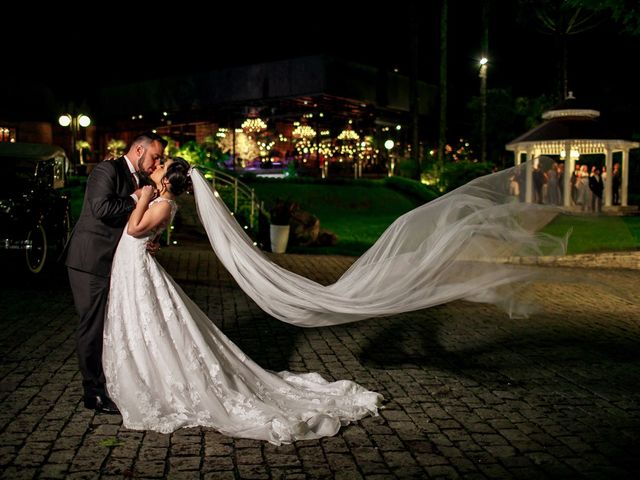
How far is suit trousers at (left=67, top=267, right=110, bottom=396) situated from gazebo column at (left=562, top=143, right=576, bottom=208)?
80.1 ft

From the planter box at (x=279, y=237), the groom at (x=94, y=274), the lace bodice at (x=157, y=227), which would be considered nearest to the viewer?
the lace bodice at (x=157, y=227)

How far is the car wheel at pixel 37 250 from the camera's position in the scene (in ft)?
43.2

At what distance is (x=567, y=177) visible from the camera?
2778cm

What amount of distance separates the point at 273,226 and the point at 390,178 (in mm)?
18054

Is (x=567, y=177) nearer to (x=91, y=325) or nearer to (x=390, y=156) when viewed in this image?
(x=390, y=156)

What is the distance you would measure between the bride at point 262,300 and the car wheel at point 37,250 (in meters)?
8.23

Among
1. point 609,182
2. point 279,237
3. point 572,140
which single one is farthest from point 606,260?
point 609,182

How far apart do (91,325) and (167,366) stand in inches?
30.0

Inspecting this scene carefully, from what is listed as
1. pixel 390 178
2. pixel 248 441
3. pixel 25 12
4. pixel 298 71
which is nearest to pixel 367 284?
pixel 248 441

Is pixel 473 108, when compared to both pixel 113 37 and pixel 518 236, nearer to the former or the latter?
pixel 113 37

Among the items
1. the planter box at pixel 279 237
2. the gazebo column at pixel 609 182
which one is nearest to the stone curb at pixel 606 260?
the planter box at pixel 279 237

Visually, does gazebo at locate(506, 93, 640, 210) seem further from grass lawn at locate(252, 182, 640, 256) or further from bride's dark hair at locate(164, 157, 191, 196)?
bride's dark hair at locate(164, 157, 191, 196)

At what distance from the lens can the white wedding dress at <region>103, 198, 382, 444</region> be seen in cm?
528

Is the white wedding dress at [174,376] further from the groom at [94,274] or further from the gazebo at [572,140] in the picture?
the gazebo at [572,140]
